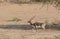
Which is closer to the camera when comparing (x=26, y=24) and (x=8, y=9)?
(x=26, y=24)

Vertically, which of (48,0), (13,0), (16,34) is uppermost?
(48,0)

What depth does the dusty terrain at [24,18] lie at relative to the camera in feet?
42.6

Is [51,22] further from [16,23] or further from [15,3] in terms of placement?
[15,3]

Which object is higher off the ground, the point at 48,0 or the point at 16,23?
the point at 48,0

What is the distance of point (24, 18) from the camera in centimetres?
1708

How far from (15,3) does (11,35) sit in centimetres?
881

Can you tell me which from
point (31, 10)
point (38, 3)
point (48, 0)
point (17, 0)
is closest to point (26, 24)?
point (48, 0)

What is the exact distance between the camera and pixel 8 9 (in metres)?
19.7

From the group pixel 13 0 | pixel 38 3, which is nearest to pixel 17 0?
pixel 13 0

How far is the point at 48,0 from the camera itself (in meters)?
13.9

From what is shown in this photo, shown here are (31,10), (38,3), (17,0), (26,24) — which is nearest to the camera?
(26,24)

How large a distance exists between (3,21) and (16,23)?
3.16ft

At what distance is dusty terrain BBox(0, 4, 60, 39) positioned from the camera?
12991mm

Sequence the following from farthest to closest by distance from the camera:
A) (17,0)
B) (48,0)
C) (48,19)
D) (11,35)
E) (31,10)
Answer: (17,0) → (31,10) → (48,19) → (48,0) → (11,35)
